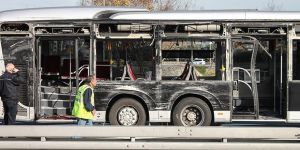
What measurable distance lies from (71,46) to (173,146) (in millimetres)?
6261

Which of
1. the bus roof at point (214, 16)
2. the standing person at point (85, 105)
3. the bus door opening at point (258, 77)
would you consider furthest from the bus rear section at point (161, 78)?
the standing person at point (85, 105)

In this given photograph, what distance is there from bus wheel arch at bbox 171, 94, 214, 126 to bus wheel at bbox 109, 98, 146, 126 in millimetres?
785

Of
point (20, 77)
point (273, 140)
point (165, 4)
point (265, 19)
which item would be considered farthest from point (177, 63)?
point (165, 4)

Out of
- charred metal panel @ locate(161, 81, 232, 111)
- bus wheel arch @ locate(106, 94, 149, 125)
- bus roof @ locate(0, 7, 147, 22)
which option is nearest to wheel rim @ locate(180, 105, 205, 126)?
charred metal panel @ locate(161, 81, 232, 111)

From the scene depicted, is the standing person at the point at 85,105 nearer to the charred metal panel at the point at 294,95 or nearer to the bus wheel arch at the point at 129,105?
the bus wheel arch at the point at 129,105

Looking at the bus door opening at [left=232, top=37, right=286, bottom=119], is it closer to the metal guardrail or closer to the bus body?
the bus body

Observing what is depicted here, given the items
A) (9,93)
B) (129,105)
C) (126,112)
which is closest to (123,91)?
(129,105)

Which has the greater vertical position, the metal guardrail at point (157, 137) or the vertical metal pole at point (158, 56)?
the vertical metal pole at point (158, 56)

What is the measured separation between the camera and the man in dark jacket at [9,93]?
42.1 feet

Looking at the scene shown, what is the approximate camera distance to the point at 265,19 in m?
13.7

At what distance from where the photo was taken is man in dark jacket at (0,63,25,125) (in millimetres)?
12828

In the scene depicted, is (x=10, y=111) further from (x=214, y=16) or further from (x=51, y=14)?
(x=214, y=16)

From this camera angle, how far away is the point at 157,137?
29.5ft

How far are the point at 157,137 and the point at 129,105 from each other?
16.7 feet
